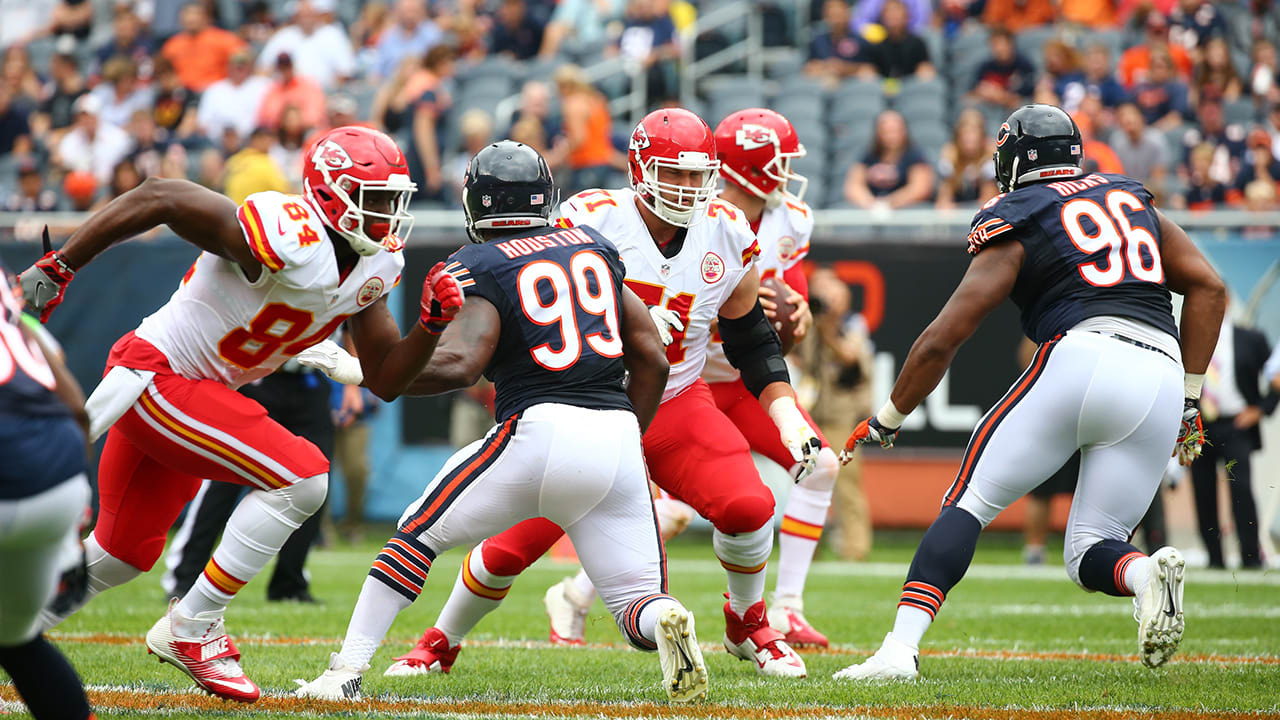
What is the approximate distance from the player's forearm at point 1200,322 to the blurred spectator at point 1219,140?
7393 millimetres

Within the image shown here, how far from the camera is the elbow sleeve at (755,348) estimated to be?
17.7ft

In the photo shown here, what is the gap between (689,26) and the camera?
48.0ft

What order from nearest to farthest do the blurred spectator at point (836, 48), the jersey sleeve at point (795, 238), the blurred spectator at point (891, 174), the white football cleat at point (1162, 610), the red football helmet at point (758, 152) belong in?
the white football cleat at point (1162, 610), the red football helmet at point (758, 152), the jersey sleeve at point (795, 238), the blurred spectator at point (891, 174), the blurred spectator at point (836, 48)

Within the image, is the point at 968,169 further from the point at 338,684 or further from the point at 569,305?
the point at 338,684

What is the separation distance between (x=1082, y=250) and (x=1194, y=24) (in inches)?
371

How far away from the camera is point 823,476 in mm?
6066

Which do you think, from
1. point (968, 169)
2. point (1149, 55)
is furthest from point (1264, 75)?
point (968, 169)

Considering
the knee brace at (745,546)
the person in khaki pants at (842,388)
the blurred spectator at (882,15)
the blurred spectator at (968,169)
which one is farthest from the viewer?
the blurred spectator at (882,15)

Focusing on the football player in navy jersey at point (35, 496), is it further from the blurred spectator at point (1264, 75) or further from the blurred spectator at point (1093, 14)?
the blurred spectator at point (1093, 14)

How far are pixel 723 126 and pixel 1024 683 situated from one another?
2640 millimetres

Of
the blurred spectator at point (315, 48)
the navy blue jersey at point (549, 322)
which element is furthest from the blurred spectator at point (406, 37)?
the navy blue jersey at point (549, 322)

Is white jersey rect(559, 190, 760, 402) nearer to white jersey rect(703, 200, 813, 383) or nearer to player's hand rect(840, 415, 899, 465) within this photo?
white jersey rect(703, 200, 813, 383)

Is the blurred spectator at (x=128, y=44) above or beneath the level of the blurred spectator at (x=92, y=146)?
above

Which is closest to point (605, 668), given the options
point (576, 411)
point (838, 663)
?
point (838, 663)
